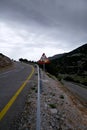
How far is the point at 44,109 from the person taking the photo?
7520mm

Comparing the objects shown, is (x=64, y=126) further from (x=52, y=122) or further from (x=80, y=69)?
(x=80, y=69)

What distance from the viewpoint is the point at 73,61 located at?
192250 mm

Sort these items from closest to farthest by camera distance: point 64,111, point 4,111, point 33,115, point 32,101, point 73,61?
point 33,115
point 4,111
point 64,111
point 32,101
point 73,61

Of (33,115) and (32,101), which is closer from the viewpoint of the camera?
(33,115)

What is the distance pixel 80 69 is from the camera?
515 feet

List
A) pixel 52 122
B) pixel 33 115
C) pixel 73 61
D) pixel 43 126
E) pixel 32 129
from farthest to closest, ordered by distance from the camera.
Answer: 1. pixel 73 61
2. pixel 33 115
3. pixel 52 122
4. pixel 43 126
5. pixel 32 129

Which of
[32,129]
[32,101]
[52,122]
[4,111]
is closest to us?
[32,129]

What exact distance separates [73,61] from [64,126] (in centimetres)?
18808

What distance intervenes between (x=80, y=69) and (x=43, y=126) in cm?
15343

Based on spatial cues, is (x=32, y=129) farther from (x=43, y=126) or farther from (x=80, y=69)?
(x=80, y=69)

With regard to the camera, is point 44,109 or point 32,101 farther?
point 32,101

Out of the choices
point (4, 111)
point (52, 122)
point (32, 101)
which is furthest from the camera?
point (32, 101)

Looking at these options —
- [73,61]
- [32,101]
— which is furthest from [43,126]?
[73,61]

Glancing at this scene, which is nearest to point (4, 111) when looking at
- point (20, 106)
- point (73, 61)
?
point (20, 106)
